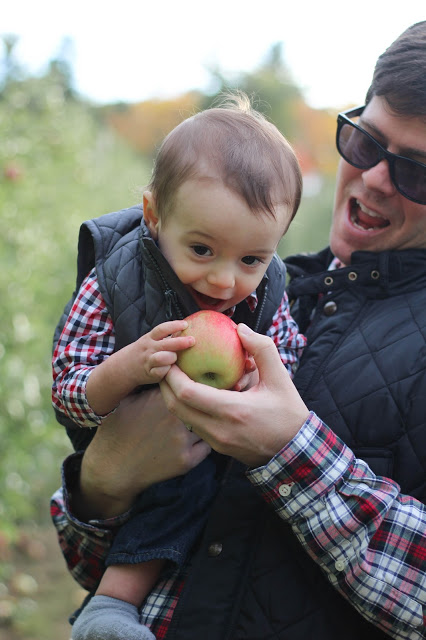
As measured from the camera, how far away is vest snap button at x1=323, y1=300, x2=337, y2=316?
2.22 m

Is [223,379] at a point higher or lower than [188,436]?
higher

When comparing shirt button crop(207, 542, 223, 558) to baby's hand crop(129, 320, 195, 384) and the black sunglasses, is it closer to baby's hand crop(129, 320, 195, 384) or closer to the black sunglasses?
baby's hand crop(129, 320, 195, 384)

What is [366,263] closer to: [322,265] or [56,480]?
[322,265]

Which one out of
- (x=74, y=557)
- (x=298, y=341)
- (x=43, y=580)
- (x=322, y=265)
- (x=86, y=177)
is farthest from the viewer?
(x=86, y=177)

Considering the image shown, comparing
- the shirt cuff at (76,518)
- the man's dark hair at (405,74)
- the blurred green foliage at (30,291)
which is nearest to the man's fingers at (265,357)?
the shirt cuff at (76,518)

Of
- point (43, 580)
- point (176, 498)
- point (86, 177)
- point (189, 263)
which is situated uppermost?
point (189, 263)

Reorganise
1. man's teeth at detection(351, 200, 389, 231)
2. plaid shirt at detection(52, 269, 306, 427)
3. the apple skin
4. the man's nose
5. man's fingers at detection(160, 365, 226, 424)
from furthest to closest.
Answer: man's teeth at detection(351, 200, 389, 231) → the man's nose → plaid shirt at detection(52, 269, 306, 427) → the apple skin → man's fingers at detection(160, 365, 226, 424)

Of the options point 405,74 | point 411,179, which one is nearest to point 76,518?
point 411,179

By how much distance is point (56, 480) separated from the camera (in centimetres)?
702

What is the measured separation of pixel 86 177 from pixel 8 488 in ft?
20.0

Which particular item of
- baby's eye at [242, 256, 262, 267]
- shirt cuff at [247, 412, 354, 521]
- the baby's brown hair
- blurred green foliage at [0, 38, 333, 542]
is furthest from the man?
blurred green foliage at [0, 38, 333, 542]

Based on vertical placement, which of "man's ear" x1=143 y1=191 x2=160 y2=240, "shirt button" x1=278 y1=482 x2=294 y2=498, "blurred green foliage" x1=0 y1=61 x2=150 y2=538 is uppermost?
"man's ear" x1=143 y1=191 x2=160 y2=240

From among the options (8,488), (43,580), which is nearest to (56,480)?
(43,580)

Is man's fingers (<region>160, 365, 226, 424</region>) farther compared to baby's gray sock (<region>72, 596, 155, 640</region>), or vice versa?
baby's gray sock (<region>72, 596, 155, 640</region>)
